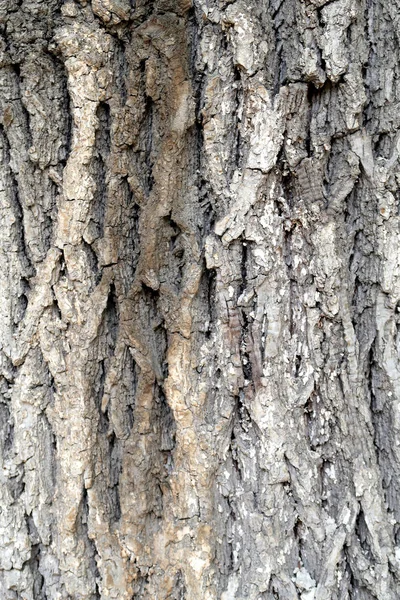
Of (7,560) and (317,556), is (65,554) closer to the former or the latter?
(7,560)

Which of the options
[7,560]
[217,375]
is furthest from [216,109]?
[7,560]

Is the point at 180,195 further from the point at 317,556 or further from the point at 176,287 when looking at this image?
the point at 317,556

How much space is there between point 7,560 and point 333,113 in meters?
1.18

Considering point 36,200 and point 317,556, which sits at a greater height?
point 36,200

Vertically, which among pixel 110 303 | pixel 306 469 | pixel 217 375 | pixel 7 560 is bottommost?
pixel 7 560

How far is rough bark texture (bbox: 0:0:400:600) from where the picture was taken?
1070 mm

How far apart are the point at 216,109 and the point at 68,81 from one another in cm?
30

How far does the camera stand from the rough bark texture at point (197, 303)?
107 centimetres

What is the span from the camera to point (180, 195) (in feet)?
3.64

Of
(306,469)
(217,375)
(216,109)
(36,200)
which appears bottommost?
(306,469)

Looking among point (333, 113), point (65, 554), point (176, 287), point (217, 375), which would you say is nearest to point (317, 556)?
point (217, 375)

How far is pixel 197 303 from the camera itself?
111 centimetres

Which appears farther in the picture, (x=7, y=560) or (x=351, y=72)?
(x=7, y=560)

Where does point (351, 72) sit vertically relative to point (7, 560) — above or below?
above
